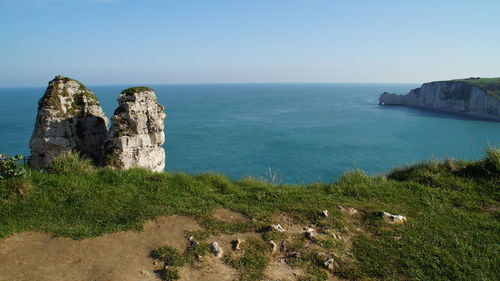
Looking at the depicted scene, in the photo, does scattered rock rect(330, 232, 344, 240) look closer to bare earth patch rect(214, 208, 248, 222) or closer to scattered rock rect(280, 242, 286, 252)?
scattered rock rect(280, 242, 286, 252)

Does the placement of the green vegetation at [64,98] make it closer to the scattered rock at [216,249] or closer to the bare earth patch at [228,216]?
the bare earth patch at [228,216]

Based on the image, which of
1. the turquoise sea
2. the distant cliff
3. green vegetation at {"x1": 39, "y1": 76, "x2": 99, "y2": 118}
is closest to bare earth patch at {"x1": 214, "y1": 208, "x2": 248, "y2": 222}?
green vegetation at {"x1": 39, "y1": 76, "x2": 99, "y2": 118}

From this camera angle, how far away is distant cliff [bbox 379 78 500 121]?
95306 millimetres

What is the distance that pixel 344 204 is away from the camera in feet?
27.6

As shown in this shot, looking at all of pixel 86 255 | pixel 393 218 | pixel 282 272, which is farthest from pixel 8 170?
pixel 393 218

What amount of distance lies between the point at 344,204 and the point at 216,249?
3.97 m


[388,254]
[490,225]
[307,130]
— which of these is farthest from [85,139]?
[307,130]

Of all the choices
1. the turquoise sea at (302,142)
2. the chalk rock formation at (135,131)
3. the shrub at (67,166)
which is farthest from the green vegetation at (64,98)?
the turquoise sea at (302,142)

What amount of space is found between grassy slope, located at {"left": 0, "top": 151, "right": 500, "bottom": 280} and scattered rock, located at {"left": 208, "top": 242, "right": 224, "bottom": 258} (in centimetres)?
69

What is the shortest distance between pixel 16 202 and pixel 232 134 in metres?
57.9

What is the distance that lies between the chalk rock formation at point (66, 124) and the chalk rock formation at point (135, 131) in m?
0.95

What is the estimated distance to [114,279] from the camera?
5.34 metres

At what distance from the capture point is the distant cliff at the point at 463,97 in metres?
95.3

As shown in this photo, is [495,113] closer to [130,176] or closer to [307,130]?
[307,130]
